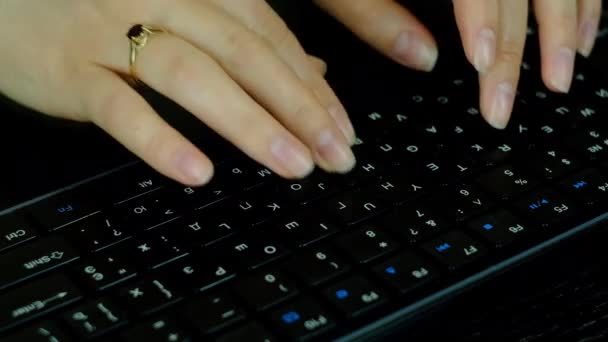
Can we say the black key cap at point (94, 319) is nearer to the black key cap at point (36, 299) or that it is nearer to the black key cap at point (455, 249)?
the black key cap at point (36, 299)

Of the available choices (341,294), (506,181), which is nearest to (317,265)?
(341,294)

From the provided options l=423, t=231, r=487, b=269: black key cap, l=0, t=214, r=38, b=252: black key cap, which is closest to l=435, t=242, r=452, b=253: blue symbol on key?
l=423, t=231, r=487, b=269: black key cap

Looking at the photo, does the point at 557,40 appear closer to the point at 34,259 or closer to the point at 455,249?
the point at 455,249

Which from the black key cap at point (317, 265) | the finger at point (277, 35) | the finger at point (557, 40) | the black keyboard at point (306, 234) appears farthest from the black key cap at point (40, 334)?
the finger at point (557, 40)

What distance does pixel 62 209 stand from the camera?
1.33 ft

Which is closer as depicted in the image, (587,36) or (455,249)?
(455,249)

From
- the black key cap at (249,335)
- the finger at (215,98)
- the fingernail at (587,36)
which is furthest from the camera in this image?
the fingernail at (587,36)

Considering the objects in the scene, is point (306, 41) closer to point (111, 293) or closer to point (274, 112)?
point (274, 112)

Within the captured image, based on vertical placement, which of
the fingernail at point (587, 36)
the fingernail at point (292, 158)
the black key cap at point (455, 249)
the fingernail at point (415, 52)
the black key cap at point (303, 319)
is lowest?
the black key cap at point (303, 319)

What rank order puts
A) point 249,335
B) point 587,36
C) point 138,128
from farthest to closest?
point 587,36 < point 138,128 < point 249,335

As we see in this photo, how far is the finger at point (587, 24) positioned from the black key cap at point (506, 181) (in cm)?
18

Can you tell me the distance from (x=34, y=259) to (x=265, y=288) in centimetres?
12

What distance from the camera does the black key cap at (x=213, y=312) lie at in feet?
1.07

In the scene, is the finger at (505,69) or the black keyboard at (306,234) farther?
the finger at (505,69)
